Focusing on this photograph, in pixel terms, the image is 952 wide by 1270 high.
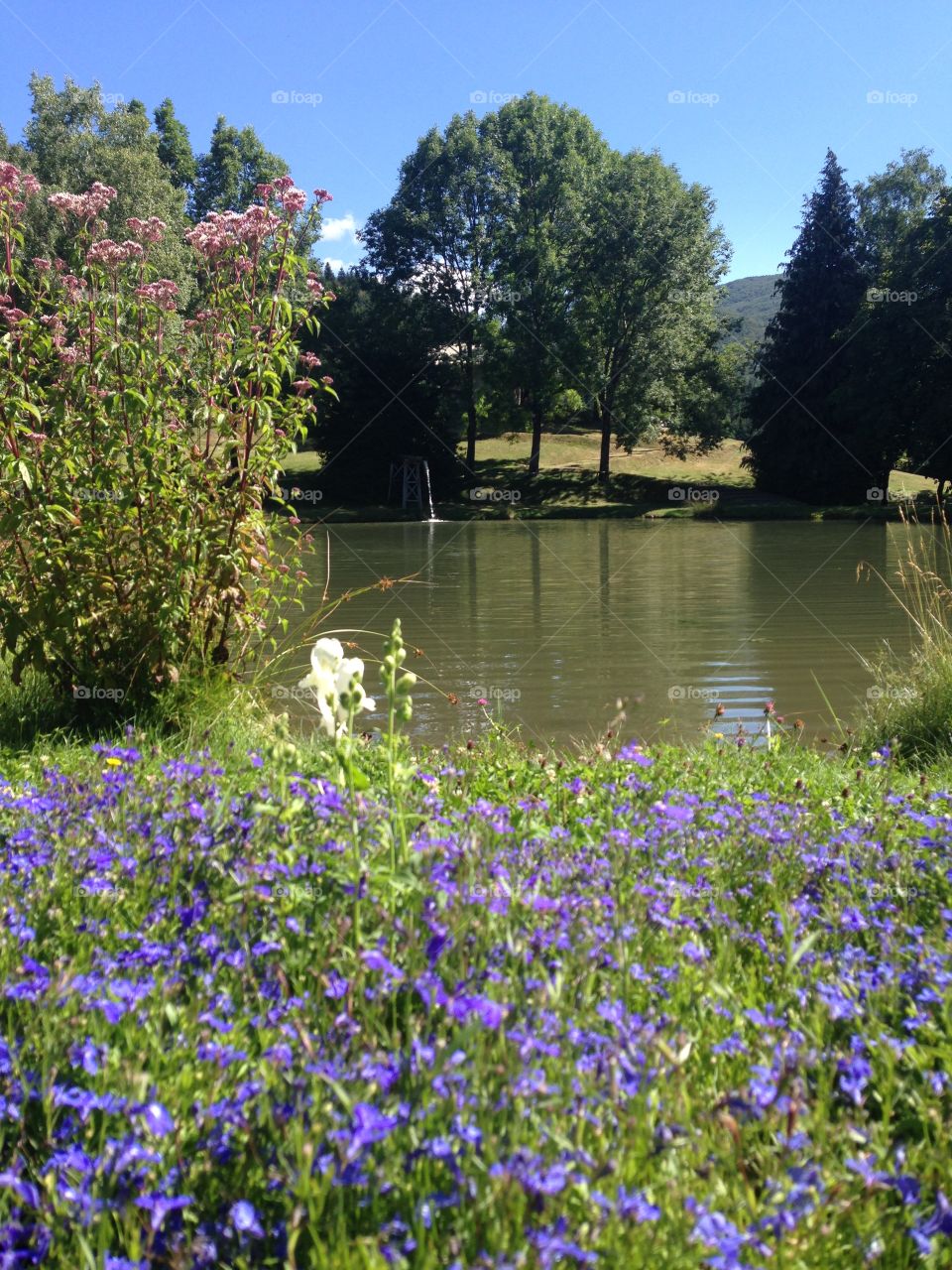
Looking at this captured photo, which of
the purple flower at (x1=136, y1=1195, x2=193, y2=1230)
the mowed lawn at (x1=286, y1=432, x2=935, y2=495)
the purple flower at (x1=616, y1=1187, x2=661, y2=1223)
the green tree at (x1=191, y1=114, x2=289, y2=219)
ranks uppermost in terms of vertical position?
the green tree at (x1=191, y1=114, x2=289, y2=219)

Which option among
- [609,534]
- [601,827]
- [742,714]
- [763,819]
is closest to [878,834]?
[763,819]

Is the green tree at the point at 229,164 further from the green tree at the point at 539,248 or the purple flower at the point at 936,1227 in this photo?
the purple flower at the point at 936,1227

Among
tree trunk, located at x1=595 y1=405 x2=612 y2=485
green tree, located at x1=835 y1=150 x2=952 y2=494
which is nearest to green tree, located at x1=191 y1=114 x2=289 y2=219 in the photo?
tree trunk, located at x1=595 y1=405 x2=612 y2=485

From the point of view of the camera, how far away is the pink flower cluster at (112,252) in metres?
5.39

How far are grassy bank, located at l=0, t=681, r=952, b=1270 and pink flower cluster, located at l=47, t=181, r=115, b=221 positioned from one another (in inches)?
137

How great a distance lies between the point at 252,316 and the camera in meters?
5.79

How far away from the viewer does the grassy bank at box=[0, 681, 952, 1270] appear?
1.54m

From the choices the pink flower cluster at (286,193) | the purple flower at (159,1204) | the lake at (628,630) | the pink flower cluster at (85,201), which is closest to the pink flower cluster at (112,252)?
the pink flower cluster at (85,201)

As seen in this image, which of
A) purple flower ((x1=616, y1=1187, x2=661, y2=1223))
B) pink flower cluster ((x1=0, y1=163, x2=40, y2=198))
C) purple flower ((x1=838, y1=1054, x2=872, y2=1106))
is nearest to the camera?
purple flower ((x1=616, y1=1187, x2=661, y2=1223))

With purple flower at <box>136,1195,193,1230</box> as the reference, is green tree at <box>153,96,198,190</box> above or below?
above

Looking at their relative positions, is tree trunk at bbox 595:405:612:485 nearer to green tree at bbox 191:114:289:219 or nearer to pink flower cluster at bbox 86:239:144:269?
green tree at bbox 191:114:289:219

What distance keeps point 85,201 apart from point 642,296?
1672 inches

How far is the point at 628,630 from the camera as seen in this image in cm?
1216

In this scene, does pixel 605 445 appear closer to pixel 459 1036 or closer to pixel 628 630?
pixel 628 630
